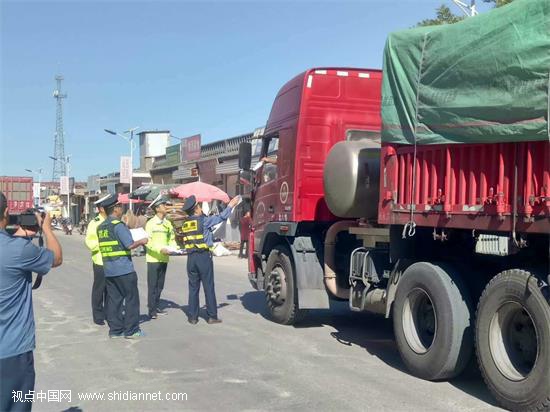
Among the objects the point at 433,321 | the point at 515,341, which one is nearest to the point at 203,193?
the point at 433,321

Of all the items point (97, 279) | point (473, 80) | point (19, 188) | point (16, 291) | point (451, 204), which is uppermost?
point (19, 188)

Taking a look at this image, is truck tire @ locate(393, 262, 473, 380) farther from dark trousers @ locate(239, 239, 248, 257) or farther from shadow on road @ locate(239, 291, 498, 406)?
dark trousers @ locate(239, 239, 248, 257)

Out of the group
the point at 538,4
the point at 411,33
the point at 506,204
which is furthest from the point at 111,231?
the point at 538,4

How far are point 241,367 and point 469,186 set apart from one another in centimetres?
299

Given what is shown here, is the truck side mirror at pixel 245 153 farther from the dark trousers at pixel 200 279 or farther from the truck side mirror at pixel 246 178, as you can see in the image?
the dark trousers at pixel 200 279

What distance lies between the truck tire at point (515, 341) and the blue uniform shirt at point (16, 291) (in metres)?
3.42

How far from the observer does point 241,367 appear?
613 cm

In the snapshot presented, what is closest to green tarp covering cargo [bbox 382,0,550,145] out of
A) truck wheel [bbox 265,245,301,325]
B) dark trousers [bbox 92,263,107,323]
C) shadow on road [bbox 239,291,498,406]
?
shadow on road [bbox 239,291,498,406]

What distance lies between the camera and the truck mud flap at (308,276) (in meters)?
7.79

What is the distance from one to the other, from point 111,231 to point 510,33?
525 centimetres

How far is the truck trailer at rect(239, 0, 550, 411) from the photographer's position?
4445 mm

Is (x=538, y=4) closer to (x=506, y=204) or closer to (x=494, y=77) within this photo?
(x=494, y=77)

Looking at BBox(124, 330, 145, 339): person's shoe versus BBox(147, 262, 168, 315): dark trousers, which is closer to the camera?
BBox(124, 330, 145, 339): person's shoe

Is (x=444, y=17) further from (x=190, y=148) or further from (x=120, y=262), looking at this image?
(x=190, y=148)
